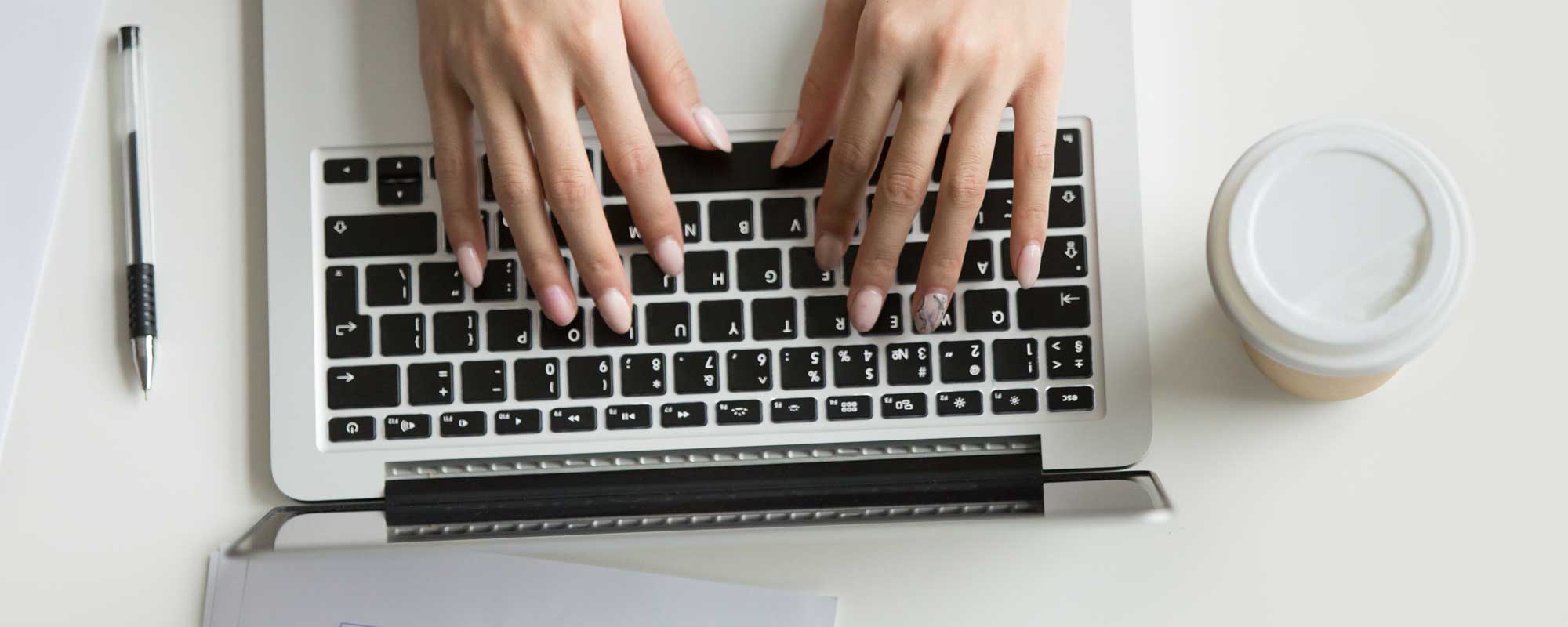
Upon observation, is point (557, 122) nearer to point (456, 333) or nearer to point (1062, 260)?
point (456, 333)

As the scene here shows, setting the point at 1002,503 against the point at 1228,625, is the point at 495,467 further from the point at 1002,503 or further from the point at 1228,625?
the point at 1228,625

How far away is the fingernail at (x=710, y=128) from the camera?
0.45 meters

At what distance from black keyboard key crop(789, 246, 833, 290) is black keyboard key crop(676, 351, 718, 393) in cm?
5

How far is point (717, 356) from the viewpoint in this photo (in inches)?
17.6

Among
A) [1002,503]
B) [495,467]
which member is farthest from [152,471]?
[1002,503]

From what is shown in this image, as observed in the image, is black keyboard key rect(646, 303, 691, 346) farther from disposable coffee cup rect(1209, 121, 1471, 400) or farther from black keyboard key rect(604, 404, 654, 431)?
disposable coffee cup rect(1209, 121, 1471, 400)

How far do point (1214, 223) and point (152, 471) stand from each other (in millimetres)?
508

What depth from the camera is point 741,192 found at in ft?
1.48

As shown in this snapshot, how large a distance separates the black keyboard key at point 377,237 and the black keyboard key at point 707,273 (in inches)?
4.8

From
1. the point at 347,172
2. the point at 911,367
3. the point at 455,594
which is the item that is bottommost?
the point at 455,594

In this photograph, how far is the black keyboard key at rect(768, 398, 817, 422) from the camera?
1.46ft

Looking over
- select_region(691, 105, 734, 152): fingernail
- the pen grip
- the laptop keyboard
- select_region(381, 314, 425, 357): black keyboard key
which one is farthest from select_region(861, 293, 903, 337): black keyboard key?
the pen grip

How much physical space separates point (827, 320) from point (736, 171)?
8cm

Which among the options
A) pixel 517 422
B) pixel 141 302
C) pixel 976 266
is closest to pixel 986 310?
pixel 976 266
